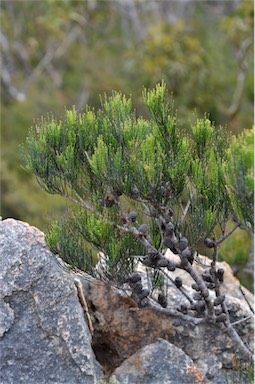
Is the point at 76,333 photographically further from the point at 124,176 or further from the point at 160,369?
the point at 124,176

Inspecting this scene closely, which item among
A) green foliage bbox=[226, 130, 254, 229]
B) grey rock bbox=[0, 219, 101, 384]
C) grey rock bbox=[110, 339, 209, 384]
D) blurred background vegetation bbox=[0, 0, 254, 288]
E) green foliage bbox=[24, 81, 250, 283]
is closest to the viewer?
green foliage bbox=[226, 130, 254, 229]

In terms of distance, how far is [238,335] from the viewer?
15.1ft

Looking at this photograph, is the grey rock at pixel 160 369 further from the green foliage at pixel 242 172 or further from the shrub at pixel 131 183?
the green foliage at pixel 242 172

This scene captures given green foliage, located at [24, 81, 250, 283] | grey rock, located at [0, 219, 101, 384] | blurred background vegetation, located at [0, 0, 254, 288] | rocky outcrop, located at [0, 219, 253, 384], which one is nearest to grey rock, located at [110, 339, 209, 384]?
rocky outcrop, located at [0, 219, 253, 384]

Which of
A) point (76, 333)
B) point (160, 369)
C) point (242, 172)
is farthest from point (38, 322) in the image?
point (242, 172)

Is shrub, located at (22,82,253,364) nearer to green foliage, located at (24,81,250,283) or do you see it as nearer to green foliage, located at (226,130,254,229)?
green foliage, located at (24,81,250,283)

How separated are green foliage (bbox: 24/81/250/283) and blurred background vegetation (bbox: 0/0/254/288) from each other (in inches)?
326

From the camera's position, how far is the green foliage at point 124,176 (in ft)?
12.3

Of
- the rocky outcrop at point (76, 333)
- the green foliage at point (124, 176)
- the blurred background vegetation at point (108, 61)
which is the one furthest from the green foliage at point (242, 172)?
the blurred background vegetation at point (108, 61)

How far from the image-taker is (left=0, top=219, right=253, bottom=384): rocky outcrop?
3.95 m

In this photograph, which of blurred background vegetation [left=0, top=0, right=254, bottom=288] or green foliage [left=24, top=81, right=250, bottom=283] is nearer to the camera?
green foliage [left=24, top=81, right=250, bottom=283]

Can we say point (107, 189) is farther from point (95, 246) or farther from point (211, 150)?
point (211, 150)

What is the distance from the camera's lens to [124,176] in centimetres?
374

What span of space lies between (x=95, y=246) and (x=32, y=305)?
0.51m
